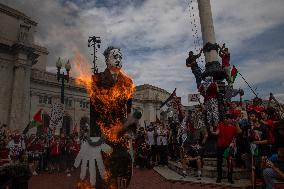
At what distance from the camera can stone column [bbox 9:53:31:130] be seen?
32.3 metres

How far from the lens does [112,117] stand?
149 inches

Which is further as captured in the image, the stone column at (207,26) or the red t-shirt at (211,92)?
the stone column at (207,26)

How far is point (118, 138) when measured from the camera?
3615 mm

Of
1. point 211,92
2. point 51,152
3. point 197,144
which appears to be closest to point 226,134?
point 197,144

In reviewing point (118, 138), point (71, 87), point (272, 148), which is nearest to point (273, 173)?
point (272, 148)

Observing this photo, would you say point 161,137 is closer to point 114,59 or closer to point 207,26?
point 207,26

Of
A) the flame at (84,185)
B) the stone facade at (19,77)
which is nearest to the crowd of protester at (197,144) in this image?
the flame at (84,185)

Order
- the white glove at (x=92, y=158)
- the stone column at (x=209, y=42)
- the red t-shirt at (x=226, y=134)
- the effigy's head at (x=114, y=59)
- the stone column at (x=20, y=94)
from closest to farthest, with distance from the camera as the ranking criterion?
the white glove at (x=92, y=158) → the effigy's head at (x=114, y=59) → the red t-shirt at (x=226, y=134) → the stone column at (x=209, y=42) → the stone column at (x=20, y=94)

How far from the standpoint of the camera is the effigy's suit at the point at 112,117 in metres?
Answer: 3.49

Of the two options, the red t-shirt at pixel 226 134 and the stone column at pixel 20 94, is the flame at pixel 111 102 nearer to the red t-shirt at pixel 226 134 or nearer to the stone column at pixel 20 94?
the red t-shirt at pixel 226 134

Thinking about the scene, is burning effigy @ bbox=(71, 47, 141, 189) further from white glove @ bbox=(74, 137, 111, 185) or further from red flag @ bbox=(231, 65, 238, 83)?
red flag @ bbox=(231, 65, 238, 83)

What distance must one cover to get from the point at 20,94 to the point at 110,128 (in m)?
33.2

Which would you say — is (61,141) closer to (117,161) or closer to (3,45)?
(117,161)

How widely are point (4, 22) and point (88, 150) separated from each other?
38.0 m
